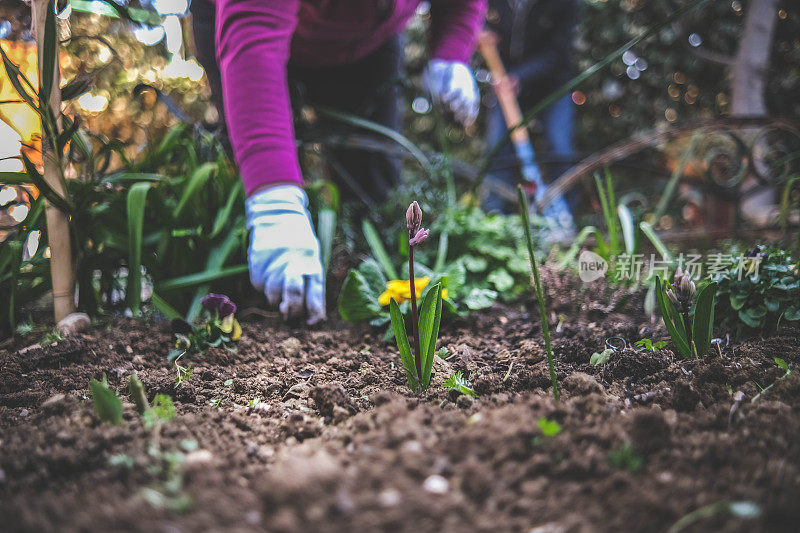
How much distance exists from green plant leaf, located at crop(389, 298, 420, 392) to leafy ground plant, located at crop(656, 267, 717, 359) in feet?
1.53

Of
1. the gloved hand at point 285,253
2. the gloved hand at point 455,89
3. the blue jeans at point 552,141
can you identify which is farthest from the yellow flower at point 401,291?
the blue jeans at point 552,141

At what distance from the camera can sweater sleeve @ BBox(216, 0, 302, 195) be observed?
1.28 meters

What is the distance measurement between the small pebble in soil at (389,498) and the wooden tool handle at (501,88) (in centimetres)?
300

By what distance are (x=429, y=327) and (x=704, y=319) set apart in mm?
486

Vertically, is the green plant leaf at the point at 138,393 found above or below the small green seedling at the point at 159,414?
above

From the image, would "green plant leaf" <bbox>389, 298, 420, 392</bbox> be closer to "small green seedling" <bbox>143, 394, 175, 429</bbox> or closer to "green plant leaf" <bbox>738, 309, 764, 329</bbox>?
"small green seedling" <bbox>143, 394, 175, 429</bbox>

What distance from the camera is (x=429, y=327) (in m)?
0.84

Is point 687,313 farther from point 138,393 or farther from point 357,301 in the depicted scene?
point 138,393

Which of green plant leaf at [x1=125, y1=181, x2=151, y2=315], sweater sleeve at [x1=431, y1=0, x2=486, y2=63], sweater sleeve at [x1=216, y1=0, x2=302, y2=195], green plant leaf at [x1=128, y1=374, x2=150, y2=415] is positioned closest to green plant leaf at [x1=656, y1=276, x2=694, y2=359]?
green plant leaf at [x1=128, y1=374, x2=150, y2=415]

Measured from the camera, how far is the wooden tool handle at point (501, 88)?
3.37 m

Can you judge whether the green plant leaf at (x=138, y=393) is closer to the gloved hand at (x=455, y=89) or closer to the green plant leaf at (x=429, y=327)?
the green plant leaf at (x=429, y=327)

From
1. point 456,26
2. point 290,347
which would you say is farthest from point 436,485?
point 456,26

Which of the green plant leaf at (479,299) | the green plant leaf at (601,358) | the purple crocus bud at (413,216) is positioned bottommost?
the green plant leaf at (601,358)

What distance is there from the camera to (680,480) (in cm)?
49
